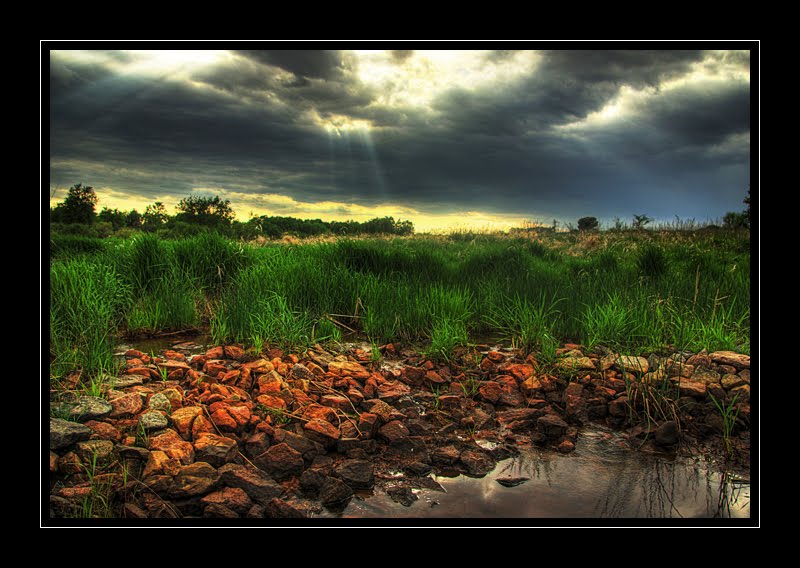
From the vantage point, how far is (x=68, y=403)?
3.03 meters

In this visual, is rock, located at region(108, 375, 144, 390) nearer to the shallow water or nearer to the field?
the field

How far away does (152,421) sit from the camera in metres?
2.89

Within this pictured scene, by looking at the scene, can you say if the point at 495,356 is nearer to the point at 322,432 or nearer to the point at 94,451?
the point at 322,432

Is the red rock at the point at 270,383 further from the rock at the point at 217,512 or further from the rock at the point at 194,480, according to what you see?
the rock at the point at 217,512

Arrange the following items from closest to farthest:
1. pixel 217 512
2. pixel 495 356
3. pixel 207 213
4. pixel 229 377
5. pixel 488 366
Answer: pixel 217 512 → pixel 229 377 → pixel 488 366 → pixel 495 356 → pixel 207 213

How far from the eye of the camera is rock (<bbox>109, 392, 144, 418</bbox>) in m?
3.00

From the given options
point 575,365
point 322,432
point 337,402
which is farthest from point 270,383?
point 575,365

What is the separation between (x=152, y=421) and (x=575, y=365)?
2925mm

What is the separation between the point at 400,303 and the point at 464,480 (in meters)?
2.65

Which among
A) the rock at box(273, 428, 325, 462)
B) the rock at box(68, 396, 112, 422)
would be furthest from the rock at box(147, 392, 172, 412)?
the rock at box(273, 428, 325, 462)

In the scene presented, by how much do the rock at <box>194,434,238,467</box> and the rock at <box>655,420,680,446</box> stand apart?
2420mm

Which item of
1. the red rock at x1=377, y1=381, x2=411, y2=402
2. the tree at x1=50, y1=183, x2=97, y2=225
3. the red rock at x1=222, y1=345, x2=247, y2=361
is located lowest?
the red rock at x1=377, y1=381, x2=411, y2=402
